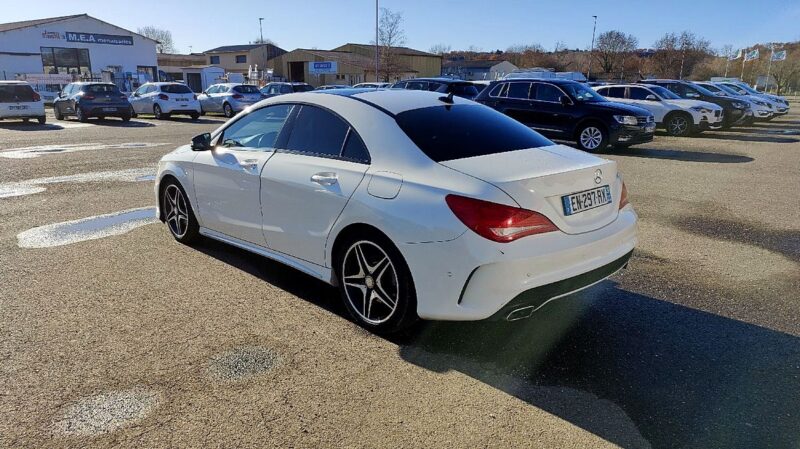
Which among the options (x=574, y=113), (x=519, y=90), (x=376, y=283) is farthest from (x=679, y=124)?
(x=376, y=283)

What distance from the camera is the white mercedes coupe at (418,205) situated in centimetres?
305

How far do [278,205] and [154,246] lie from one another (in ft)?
7.15

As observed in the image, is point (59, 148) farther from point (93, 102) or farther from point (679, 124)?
point (679, 124)

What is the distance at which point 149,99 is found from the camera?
24453 mm

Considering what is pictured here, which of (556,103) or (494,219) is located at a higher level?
(556,103)

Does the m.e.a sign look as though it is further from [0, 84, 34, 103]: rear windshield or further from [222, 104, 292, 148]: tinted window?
[222, 104, 292, 148]: tinted window

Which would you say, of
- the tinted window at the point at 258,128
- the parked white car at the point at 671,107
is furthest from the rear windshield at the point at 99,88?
the tinted window at the point at 258,128

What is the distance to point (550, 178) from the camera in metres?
3.25

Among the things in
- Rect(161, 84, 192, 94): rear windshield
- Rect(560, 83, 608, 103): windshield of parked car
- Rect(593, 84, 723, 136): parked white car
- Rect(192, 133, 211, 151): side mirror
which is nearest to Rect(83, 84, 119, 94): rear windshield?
Rect(161, 84, 192, 94): rear windshield

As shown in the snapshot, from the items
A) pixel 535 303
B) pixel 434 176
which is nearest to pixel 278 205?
pixel 434 176

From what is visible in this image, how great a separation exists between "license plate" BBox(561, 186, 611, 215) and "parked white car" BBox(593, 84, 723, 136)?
602 inches

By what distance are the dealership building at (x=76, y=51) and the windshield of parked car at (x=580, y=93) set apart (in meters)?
38.9

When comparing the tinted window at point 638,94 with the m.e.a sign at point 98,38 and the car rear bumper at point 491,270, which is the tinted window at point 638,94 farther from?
the m.e.a sign at point 98,38

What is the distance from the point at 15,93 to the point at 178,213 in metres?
19.8
